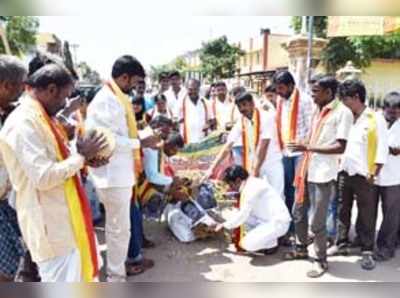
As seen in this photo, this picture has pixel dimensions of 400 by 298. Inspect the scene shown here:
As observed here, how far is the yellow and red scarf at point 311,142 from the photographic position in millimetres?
2088

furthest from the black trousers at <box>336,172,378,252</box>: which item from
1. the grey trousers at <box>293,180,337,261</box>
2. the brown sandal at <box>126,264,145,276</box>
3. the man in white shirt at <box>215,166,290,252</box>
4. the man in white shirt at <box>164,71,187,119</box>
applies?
the man in white shirt at <box>164,71,187,119</box>

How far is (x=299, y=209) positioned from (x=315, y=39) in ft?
4.33

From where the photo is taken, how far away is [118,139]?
72.7 inches

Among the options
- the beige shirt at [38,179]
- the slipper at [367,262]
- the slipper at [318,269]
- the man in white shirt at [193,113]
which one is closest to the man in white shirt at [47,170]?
the beige shirt at [38,179]

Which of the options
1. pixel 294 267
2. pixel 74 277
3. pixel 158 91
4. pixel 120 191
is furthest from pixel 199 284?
pixel 158 91

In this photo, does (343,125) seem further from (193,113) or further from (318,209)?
(193,113)

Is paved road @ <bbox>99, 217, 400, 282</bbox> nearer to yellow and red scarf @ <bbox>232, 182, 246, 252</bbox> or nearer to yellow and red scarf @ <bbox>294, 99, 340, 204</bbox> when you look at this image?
yellow and red scarf @ <bbox>232, 182, 246, 252</bbox>

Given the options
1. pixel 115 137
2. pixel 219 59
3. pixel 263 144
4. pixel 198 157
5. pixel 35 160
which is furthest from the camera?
pixel 219 59

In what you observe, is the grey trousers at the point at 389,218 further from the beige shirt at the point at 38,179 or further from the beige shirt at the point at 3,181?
the beige shirt at the point at 3,181

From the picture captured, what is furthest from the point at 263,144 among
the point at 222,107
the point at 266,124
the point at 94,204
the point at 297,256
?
the point at 222,107

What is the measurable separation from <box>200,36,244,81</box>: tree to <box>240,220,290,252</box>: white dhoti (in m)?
1.18

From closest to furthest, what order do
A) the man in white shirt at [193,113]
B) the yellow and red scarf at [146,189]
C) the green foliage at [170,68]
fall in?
the yellow and red scarf at [146,189] < the green foliage at [170,68] < the man in white shirt at [193,113]

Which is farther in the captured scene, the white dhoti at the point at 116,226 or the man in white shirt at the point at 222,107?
the man in white shirt at the point at 222,107

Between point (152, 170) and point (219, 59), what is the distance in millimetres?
1242
